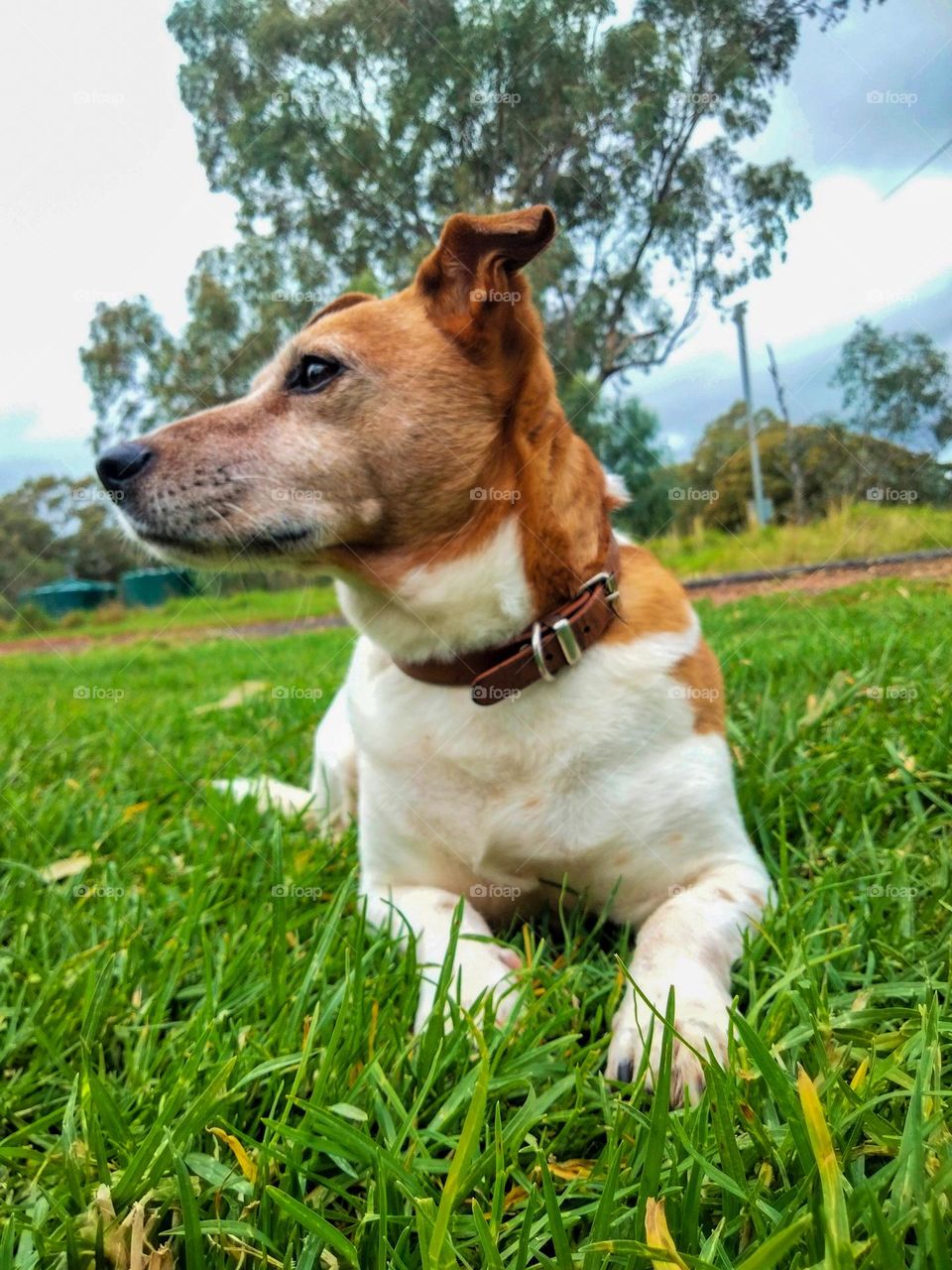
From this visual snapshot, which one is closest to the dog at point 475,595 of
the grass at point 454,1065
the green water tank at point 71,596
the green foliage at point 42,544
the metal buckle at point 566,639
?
the metal buckle at point 566,639

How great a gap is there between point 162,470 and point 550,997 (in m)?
1.35

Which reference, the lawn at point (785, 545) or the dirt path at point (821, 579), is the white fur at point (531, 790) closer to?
the lawn at point (785, 545)

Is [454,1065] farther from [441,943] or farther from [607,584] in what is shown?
[607,584]

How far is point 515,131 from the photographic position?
8.87 feet

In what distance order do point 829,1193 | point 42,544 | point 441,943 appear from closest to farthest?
point 829,1193, point 441,943, point 42,544

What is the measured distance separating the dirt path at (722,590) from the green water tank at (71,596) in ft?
1.12

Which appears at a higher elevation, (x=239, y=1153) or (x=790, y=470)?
(x=790, y=470)

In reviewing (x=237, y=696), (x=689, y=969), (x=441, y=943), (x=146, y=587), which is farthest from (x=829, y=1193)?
(x=146, y=587)

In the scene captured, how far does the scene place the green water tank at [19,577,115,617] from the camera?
29.2 feet

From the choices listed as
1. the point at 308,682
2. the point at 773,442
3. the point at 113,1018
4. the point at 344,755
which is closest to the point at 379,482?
the point at 344,755

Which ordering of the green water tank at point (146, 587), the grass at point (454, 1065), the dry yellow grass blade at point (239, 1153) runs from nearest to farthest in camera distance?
the grass at point (454, 1065), the dry yellow grass blade at point (239, 1153), the green water tank at point (146, 587)

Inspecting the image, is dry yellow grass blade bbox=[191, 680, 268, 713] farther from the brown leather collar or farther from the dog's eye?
Result: the brown leather collar

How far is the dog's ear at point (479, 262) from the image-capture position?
69.1 inches

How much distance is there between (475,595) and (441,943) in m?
0.68
